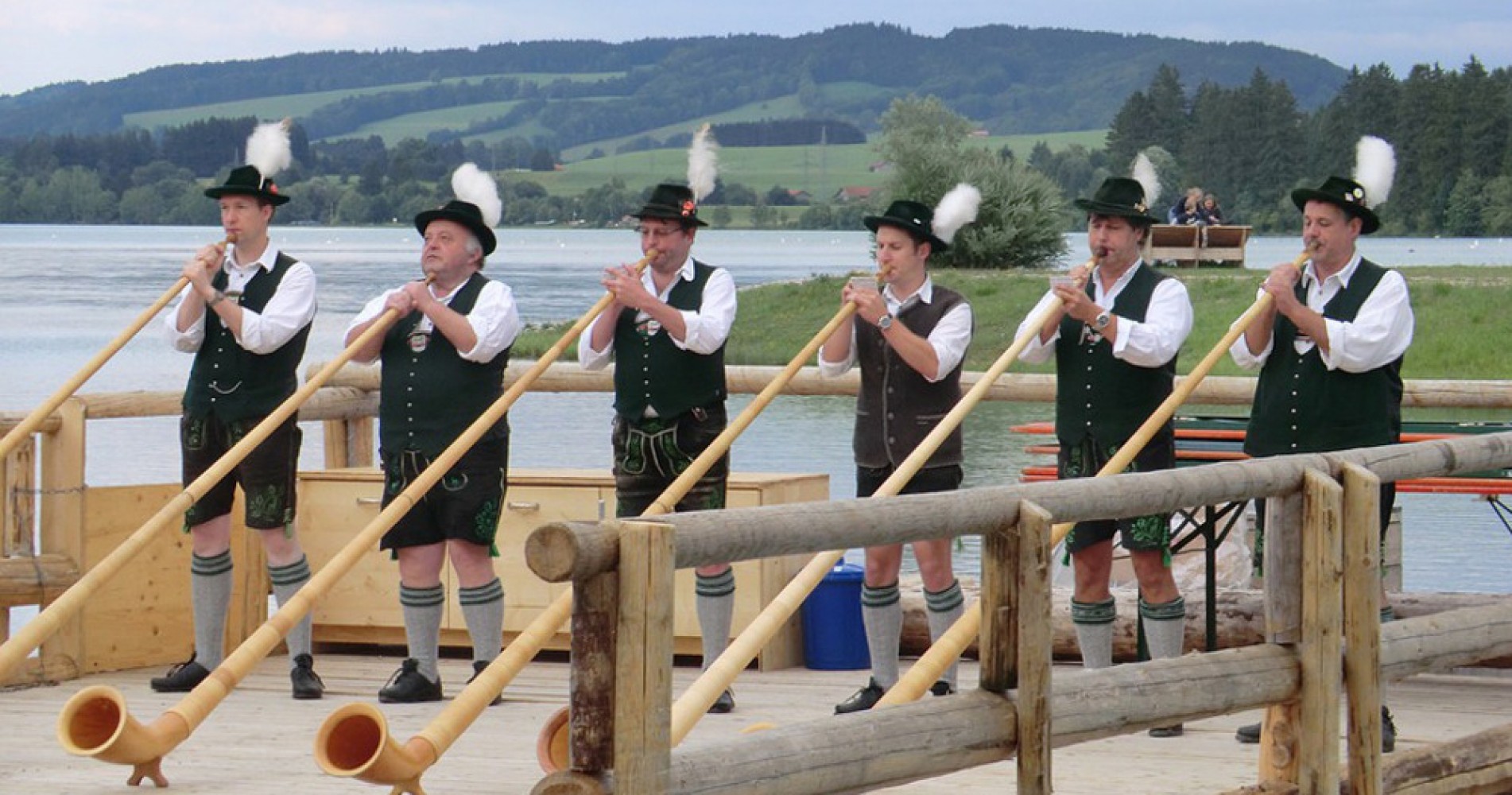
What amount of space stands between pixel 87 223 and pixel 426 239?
7790cm

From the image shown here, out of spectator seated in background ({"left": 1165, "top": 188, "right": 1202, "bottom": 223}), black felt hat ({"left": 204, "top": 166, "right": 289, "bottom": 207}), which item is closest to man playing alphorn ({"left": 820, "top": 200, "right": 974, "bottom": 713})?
black felt hat ({"left": 204, "top": 166, "right": 289, "bottom": 207})

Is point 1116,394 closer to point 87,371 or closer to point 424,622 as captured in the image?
point 424,622

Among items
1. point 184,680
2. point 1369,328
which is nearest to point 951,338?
point 1369,328

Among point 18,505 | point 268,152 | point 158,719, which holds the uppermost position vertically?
point 268,152

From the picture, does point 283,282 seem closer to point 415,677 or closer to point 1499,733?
point 415,677

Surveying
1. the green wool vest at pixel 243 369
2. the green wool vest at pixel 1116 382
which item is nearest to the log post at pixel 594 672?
the green wool vest at pixel 1116 382

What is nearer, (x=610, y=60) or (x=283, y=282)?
(x=283, y=282)

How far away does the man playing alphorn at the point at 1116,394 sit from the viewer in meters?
6.14

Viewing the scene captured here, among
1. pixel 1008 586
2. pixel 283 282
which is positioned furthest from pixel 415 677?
pixel 1008 586

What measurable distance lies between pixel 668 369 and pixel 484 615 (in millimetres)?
898

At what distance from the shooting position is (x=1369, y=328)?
19.1 feet

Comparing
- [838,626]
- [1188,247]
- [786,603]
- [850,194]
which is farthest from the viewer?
[850,194]

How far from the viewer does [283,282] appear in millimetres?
6867

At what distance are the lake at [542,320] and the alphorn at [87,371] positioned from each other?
576cm
